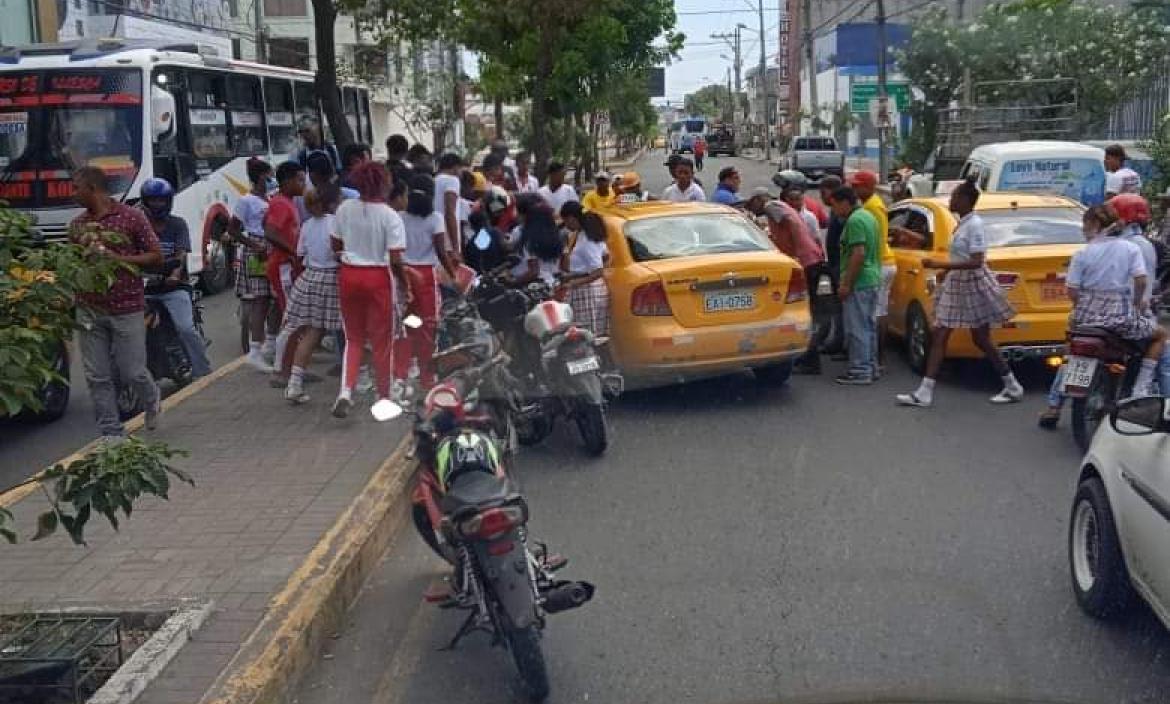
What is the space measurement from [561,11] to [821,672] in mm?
19912

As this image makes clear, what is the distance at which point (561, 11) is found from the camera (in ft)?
76.9

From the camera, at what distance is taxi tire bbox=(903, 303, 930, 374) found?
10.9 metres

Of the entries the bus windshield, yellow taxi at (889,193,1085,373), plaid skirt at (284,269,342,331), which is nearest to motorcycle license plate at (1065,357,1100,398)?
yellow taxi at (889,193,1085,373)

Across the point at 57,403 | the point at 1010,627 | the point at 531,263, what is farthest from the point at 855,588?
the point at 57,403

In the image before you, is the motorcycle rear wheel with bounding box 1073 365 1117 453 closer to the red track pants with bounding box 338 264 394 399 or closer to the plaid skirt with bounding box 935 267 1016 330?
the plaid skirt with bounding box 935 267 1016 330

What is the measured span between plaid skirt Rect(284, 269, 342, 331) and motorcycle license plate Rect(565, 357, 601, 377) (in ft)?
7.19

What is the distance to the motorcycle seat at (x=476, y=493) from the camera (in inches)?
184

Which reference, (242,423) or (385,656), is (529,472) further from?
(385,656)

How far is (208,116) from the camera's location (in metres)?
19.2

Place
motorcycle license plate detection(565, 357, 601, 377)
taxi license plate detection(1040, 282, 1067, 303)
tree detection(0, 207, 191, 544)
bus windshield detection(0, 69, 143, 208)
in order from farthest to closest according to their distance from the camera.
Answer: bus windshield detection(0, 69, 143, 208), taxi license plate detection(1040, 282, 1067, 303), motorcycle license plate detection(565, 357, 601, 377), tree detection(0, 207, 191, 544)

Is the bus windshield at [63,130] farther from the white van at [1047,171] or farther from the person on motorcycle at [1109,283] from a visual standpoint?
the person on motorcycle at [1109,283]

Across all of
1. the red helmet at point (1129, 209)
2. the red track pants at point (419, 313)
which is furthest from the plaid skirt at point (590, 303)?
the red helmet at point (1129, 209)

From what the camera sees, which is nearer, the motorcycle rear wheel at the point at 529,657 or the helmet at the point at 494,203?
the motorcycle rear wheel at the point at 529,657

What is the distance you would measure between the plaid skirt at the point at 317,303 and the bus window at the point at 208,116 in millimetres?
9720
